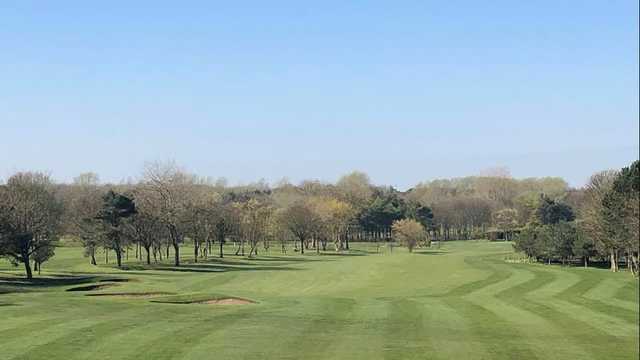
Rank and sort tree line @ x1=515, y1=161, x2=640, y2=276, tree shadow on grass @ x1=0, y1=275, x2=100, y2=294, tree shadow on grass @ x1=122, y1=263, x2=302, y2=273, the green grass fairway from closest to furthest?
the green grass fairway → tree shadow on grass @ x1=0, y1=275, x2=100, y2=294 → tree line @ x1=515, y1=161, x2=640, y2=276 → tree shadow on grass @ x1=122, y1=263, x2=302, y2=273

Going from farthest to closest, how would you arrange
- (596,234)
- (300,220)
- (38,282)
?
(300,220) < (596,234) < (38,282)

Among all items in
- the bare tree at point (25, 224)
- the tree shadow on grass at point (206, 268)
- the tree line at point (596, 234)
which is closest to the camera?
the tree line at point (596, 234)

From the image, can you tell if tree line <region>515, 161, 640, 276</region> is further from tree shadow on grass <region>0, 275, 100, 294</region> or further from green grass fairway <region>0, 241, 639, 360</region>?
tree shadow on grass <region>0, 275, 100, 294</region>

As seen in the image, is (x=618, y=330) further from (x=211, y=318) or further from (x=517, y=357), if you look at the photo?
(x=211, y=318)

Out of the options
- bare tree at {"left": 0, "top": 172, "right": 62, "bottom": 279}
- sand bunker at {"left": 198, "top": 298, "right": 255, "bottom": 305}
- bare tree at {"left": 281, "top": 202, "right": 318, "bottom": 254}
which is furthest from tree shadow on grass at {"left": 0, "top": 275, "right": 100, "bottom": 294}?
bare tree at {"left": 281, "top": 202, "right": 318, "bottom": 254}

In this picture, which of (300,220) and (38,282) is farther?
(300,220)

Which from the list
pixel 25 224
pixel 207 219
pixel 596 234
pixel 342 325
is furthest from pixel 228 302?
pixel 207 219

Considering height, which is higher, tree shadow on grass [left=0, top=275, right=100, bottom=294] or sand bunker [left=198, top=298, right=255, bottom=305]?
tree shadow on grass [left=0, top=275, right=100, bottom=294]

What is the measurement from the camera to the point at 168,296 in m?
42.5

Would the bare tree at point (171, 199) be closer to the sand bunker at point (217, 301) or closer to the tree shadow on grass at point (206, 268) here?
the tree shadow on grass at point (206, 268)

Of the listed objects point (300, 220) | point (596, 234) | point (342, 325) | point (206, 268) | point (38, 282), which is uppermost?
point (300, 220)

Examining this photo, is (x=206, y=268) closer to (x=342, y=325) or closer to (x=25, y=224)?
(x=25, y=224)

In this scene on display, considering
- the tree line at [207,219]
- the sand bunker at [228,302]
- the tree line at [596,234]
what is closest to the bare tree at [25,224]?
the tree line at [207,219]

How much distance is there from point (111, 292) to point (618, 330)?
30.5m
